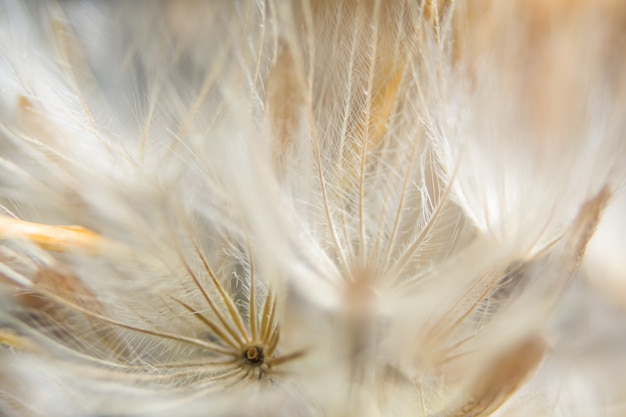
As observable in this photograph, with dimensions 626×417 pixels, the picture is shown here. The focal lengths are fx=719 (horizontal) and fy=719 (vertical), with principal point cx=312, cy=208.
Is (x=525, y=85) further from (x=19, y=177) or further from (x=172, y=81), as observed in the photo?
(x=19, y=177)

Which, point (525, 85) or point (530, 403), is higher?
point (525, 85)

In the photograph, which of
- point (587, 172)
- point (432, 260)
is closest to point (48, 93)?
point (432, 260)

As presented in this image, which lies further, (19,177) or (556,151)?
(19,177)

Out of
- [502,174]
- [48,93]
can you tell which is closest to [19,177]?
[48,93]

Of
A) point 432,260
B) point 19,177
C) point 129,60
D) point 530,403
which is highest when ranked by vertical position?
point 129,60

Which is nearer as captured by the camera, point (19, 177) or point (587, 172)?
point (587, 172)

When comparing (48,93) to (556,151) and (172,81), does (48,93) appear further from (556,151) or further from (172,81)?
(556,151)
